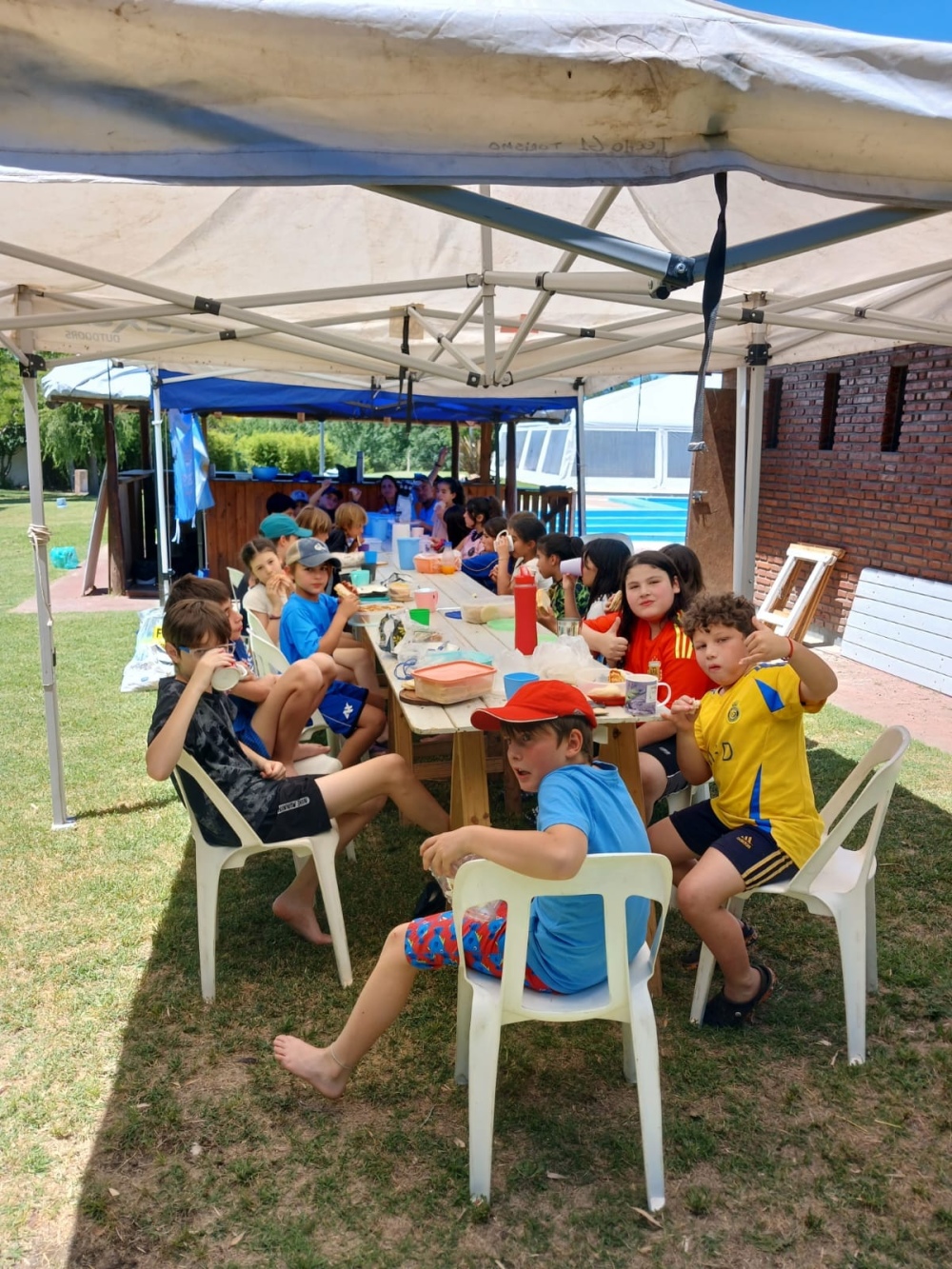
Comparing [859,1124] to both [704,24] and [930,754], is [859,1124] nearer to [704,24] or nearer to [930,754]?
[704,24]

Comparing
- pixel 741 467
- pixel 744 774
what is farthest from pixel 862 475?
pixel 744 774

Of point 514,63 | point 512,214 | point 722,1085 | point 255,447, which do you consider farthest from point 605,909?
point 255,447

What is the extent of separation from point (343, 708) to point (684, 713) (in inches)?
75.3

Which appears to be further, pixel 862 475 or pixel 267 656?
pixel 862 475

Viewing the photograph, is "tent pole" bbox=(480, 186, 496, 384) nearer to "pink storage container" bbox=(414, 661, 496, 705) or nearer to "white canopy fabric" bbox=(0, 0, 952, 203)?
"pink storage container" bbox=(414, 661, 496, 705)

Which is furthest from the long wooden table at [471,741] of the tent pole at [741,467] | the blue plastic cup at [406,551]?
the blue plastic cup at [406,551]

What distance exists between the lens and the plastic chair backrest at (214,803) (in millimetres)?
2900

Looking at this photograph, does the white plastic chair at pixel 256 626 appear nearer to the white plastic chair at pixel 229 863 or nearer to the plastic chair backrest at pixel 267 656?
the plastic chair backrest at pixel 267 656

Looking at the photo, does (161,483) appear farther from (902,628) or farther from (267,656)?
(902,628)

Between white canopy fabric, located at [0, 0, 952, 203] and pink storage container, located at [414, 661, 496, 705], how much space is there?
66.3 inches

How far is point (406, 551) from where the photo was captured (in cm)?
695

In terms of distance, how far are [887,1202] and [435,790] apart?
2.88 meters

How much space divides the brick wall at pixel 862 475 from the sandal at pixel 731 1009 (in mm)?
5767

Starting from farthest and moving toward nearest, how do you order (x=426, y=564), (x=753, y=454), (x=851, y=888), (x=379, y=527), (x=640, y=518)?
(x=640, y=518), (x=379, y=527), (x=426, y=564), (x=753, y=454), (x=851, y=888)
